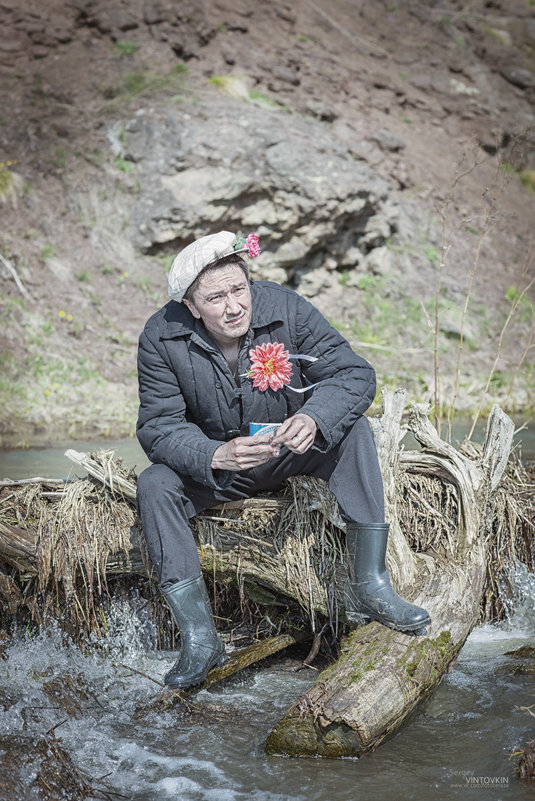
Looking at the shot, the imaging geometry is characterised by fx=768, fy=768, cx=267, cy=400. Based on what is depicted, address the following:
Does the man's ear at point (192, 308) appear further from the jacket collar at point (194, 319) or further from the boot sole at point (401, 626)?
the boot sole at point (401, 626)

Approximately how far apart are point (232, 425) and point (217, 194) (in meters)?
6.86

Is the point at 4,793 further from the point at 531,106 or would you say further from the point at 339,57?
the point at 531,106

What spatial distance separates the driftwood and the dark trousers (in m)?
0.18

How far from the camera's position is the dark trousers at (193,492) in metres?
3.13

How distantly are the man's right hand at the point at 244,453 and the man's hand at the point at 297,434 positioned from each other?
0.04m

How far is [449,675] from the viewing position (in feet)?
11.0

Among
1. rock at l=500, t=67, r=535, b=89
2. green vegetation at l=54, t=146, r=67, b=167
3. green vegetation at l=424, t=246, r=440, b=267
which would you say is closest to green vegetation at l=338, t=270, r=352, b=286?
green vegetation at l=424, t=246, r=440, b=267

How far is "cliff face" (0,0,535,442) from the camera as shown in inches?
348

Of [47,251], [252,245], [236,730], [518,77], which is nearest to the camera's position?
[236,730]

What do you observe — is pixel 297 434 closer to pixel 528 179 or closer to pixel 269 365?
pixel 269 365

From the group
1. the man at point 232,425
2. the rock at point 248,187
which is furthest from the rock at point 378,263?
the man at point 232,425

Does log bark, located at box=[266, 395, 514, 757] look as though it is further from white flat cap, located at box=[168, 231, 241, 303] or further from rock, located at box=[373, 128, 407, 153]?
rock, located at box=[373, 128, 407, 153]

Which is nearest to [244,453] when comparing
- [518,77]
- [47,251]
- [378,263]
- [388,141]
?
[47,251]

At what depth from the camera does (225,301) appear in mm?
3291
